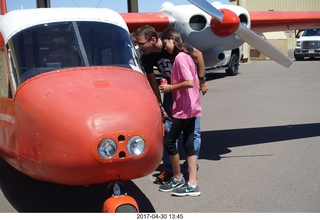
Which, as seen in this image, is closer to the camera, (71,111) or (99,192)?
(71,111)

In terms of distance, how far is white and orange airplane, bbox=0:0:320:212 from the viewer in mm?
3723

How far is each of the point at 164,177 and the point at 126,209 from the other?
192 centimetres

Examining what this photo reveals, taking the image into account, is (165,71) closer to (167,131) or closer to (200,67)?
(200,67)

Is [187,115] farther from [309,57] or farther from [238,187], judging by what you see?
[309,57]

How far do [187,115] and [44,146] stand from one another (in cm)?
177

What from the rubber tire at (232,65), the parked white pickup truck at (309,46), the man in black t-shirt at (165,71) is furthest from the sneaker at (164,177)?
the parked white pickup truck at (309,46)

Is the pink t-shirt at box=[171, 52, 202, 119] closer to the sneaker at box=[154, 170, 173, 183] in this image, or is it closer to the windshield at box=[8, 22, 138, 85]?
the windshield at box=[8, 22, 138, 85]

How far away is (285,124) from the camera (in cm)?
898

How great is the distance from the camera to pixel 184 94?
511 cm

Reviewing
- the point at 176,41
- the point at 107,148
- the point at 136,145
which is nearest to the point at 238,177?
the point at 176,41

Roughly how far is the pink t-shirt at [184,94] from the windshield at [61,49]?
476 mm

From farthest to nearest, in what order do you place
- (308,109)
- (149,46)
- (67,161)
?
(308,109) → (149,46) → (67,161)

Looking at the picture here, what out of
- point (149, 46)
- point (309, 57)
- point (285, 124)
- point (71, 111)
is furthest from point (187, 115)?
point (309, 57)

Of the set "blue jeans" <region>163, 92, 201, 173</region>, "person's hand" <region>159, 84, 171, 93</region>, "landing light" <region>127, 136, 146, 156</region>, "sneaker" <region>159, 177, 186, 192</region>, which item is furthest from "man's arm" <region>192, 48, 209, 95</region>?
"landing light" <region>127, 136, 146, 156</region>
